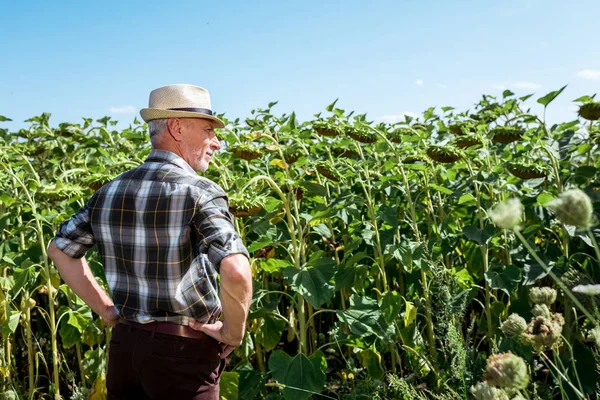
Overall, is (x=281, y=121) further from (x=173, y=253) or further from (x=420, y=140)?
(x=173, y=253)

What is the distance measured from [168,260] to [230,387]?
121 cm

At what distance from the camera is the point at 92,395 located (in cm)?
343

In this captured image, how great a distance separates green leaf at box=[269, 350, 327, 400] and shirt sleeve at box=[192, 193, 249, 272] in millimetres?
1145

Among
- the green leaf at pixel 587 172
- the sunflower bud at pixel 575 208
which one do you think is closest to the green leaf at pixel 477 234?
the green leaf at pixel 587 172

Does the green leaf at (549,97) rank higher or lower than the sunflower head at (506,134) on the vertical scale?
higher

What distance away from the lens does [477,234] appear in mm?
3375

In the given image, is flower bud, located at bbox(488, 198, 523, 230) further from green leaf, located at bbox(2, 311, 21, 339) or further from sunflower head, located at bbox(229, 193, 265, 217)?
green leaf, located at bbox(2, 311, 21, 339)

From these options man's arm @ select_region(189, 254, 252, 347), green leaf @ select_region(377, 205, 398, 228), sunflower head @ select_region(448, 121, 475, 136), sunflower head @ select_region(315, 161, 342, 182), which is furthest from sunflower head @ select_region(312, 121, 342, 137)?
man's arm @ select_region(189, 254, 252, 347)

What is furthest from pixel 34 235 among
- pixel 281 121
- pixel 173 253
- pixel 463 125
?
pixel 463 125

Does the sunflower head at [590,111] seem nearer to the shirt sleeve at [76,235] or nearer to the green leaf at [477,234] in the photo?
the green leaf at [477,234]

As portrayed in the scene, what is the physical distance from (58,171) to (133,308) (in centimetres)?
288

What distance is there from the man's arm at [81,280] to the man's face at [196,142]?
0.56 meters

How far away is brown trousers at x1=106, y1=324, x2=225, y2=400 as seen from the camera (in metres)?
2.27

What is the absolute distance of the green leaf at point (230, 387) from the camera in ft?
10.7
